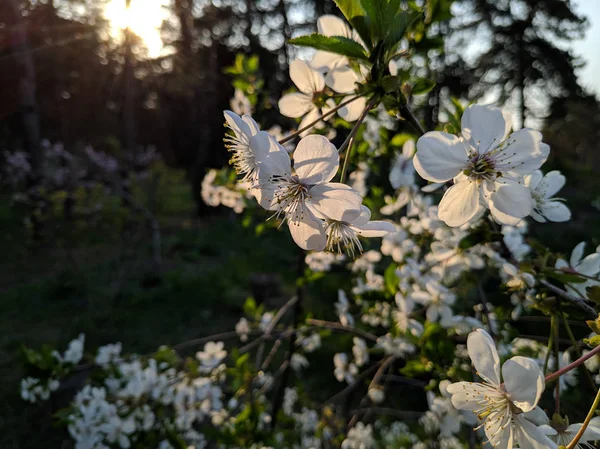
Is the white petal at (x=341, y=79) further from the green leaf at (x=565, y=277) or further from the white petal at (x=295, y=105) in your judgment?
the green leaf at (x=565, y=277)

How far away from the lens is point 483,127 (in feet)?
2.11

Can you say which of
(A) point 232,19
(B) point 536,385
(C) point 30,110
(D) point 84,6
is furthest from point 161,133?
(B) point 536,385

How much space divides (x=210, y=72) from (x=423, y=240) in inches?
405

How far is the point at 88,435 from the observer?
1489 mm

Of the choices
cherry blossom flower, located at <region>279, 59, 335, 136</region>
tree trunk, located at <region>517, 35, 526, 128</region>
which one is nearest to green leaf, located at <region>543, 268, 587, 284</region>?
cherry blossom flower, located at <region>279, 59, 335, 136</region>

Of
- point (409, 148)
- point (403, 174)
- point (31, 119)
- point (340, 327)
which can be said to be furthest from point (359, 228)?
point (31, 119)

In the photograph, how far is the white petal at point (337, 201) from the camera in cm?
58

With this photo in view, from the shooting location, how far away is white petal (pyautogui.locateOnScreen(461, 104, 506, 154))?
0.63 metres

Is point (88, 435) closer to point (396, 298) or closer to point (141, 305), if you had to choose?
point (396, 298)

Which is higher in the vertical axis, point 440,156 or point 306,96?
point 306,96

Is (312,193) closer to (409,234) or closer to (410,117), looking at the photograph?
(410,117)

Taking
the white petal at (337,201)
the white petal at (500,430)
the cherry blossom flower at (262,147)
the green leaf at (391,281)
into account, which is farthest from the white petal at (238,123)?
the green leaf at (391,281)

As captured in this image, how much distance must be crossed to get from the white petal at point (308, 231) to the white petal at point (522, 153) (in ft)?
1.03

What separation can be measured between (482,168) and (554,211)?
27cm
